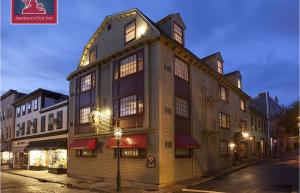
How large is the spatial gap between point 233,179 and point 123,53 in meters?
12.2

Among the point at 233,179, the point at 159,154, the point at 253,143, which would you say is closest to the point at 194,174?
the point at 233,179

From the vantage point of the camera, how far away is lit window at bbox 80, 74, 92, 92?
1139 inches

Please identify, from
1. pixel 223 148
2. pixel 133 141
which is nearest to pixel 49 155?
pixel 133 141

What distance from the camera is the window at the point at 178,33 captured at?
986 inches

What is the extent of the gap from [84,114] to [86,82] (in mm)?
2929

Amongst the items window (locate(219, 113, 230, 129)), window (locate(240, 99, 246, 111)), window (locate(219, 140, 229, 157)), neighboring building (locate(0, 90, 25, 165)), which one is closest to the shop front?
neighboring building (locate(0, 90, 25, 165))

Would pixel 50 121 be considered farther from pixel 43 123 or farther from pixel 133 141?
pixel 133 141

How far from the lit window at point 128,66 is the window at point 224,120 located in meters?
12.0

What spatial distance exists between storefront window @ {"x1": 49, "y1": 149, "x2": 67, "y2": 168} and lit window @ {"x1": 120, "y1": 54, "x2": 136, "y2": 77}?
1297cm

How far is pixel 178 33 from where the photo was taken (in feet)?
83.4

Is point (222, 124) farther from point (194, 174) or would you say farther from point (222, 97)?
point (194, 174)

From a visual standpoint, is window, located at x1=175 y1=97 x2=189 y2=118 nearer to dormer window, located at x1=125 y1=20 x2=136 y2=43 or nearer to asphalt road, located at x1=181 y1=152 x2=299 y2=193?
asphalt road, located at x1=181 y1=152 x2=299 y2=193

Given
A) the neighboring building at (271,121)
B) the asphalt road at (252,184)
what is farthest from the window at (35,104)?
the neighboring building at (271,121)

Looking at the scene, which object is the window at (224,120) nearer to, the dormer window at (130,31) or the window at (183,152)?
the window at (183,152)
